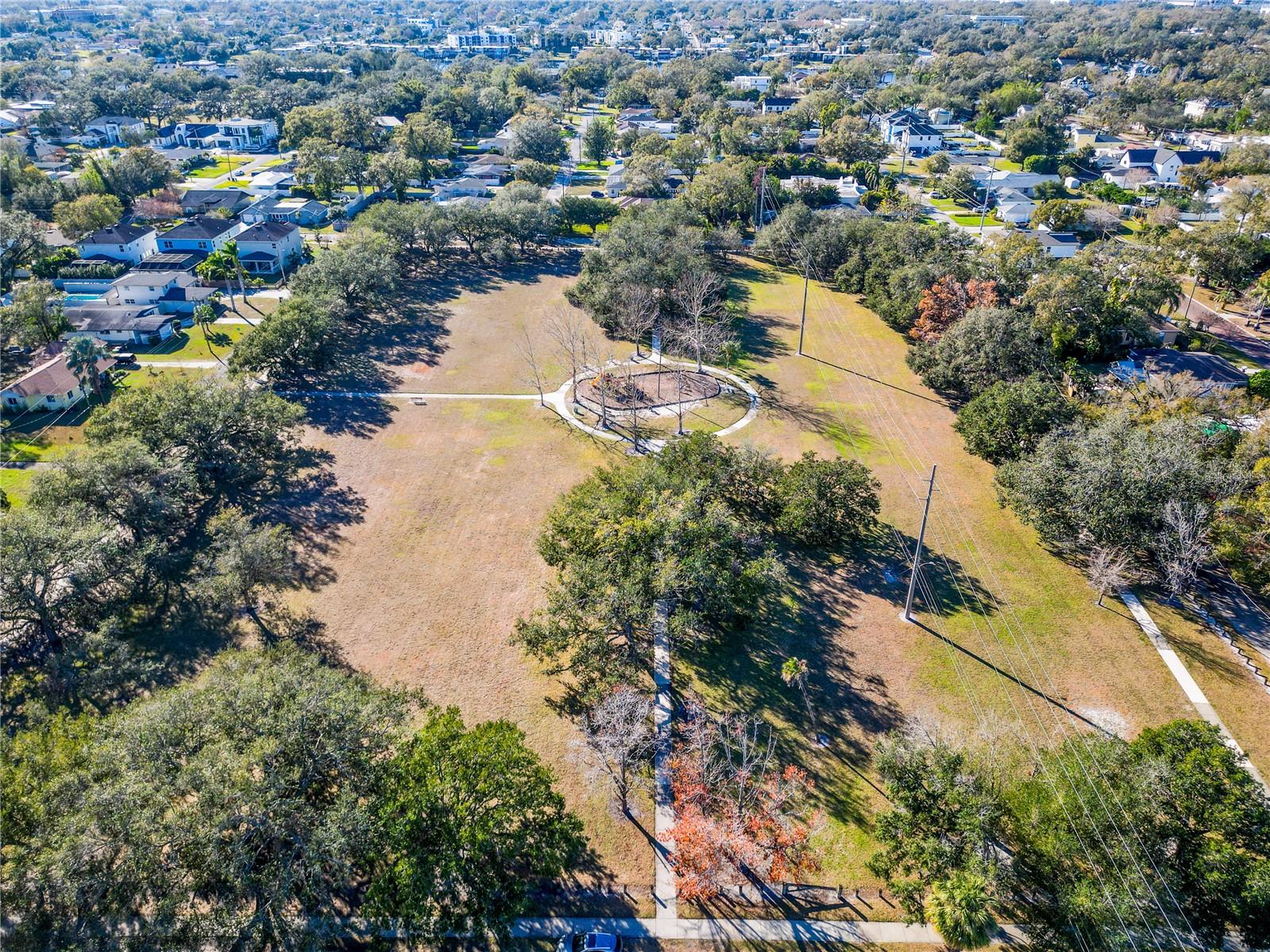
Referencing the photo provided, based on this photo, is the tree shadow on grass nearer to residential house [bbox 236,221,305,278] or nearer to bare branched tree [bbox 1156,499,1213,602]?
bare branched tree [bbox 1156,499,1213,602]

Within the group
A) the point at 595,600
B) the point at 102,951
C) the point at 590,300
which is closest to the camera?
the point at 102,951

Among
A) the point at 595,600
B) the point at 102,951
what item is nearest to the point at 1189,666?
the point at 595,600

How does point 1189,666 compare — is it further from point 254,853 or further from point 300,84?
point 300,84

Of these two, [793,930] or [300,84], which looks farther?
[300,84]

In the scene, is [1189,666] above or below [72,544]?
below

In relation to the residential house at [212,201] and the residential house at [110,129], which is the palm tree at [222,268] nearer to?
the residential house at [212,201]

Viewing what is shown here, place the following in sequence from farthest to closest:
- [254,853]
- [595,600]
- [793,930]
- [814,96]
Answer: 1. [814,96]
2. [595,600]
3. [793,930]
4. [254,853]
